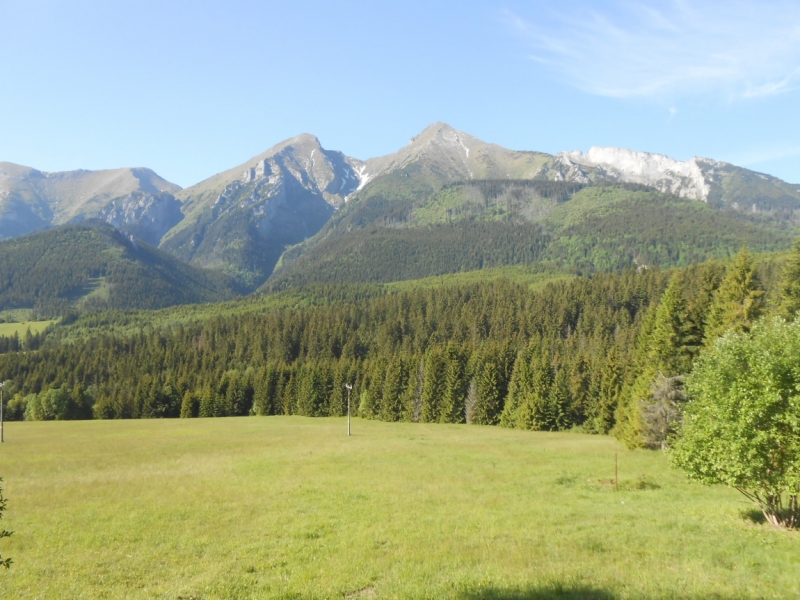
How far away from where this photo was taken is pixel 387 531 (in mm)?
23172

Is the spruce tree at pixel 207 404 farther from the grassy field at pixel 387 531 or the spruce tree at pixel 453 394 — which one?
the grassy field at pixel 387 531

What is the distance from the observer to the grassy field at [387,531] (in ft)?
51.8

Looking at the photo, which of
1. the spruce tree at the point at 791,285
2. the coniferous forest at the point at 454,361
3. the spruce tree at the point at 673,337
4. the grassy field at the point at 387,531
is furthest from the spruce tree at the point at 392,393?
the spruce tree at the point at 791,285

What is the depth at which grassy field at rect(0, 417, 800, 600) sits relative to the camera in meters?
15.8

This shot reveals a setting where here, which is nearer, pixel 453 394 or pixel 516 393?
pixel 516 393

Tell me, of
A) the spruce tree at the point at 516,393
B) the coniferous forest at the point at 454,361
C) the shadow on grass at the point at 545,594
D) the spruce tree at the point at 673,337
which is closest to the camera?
the shadow on grass at the point at 545,594

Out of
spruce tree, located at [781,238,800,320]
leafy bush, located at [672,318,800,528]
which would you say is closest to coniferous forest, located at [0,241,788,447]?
spruce tree, located at [781,238,800,320]

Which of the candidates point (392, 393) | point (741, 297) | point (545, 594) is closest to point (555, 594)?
point (545, 594)

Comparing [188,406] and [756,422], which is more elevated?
[756,422]

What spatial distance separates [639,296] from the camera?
162 m

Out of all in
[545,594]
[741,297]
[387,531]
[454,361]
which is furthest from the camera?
[454,361]

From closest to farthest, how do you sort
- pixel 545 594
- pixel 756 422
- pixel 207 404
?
pixel 545 594 < pixel 756 422 < pixel 207 404

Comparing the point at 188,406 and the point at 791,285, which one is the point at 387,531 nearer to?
the point at 791,285

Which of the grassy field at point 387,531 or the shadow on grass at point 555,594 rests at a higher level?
the shadow on grass at point 555,594
